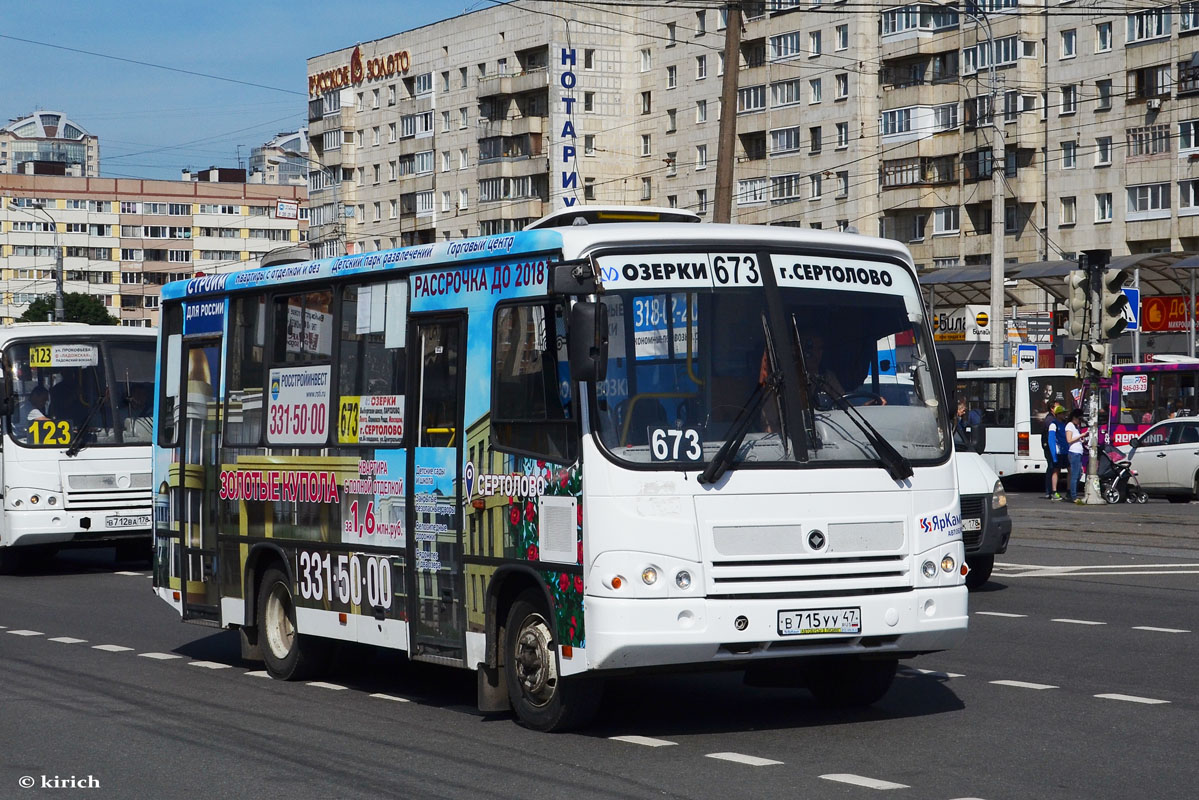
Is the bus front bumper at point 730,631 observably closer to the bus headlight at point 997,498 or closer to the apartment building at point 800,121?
the bus headlight at point 997,498

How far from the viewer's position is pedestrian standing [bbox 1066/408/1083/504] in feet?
112

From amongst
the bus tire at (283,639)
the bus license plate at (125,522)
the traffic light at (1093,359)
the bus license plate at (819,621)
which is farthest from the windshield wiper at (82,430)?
the traffic light at (1093,359)

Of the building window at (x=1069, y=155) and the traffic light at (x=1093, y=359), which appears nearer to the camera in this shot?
the traffic light at (x=1093, y=359)

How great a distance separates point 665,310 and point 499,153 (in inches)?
3452

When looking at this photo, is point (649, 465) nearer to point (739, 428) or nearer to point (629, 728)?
point (739, 428)

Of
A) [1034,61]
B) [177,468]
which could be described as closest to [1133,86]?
[1034,61]

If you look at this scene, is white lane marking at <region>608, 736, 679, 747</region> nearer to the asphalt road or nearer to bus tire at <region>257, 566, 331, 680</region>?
the asphalt road

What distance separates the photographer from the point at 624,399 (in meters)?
9.09

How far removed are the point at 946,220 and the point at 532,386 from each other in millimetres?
68435

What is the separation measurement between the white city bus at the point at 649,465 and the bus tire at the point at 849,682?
0.01m

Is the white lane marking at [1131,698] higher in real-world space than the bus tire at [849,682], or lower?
lower

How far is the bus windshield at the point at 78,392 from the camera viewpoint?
21703mm

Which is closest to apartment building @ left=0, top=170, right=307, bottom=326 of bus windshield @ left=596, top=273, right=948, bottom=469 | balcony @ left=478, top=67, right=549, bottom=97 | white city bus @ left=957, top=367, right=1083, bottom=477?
balcony @ left=478, top=67, right=549, bottom=97

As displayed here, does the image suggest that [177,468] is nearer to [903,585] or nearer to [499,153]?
[903,585]
